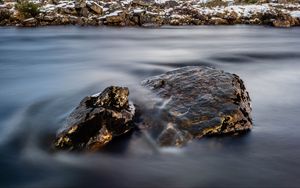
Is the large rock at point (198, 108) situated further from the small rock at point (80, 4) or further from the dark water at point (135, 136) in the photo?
the small rock at point (80, 4)

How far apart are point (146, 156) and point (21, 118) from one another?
13.4 feet

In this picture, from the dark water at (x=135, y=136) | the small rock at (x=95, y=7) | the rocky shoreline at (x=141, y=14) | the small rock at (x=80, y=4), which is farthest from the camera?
the small rock at (x=95, y=7)

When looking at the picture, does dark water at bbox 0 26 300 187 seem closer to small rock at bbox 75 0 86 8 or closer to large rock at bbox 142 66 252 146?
large rock at bbox 142 66 252 146

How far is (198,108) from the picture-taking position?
9.00 m

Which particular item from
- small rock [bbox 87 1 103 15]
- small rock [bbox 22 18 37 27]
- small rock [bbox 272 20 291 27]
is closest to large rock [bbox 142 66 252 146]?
small rock [bbox 22 18 37 27]

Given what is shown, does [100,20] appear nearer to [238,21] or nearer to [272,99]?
[238,21]

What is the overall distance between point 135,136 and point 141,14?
1393 inches

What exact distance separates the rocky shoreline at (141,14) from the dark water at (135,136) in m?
15.3

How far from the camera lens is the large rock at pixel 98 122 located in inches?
316

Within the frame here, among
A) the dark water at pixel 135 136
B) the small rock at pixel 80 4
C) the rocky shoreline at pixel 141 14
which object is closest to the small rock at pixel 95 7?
the rocky shoreline at pixel 141 14

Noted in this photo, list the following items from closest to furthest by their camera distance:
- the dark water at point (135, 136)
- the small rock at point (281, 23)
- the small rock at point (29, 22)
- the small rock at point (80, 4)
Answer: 1. the dark water at point (135, 136)
2. the small rock at point (29, 22)
3. the small rock at point (281, 23)
4. the small rock at point (80, 4)

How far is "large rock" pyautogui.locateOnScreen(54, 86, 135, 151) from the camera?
802 cm

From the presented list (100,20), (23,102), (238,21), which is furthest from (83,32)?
(23,102)

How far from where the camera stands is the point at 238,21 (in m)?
42.6
